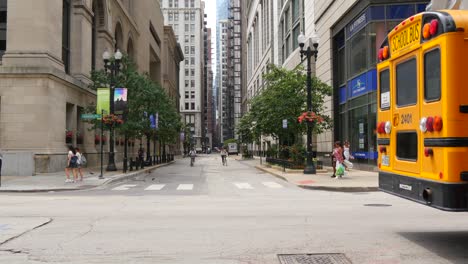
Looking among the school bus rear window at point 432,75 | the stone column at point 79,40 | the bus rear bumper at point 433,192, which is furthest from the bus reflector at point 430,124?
the stone column at point 79,40

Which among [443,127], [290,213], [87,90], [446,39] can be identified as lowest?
[290,213]

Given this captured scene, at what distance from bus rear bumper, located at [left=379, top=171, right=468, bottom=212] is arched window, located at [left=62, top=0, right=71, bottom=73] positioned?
102ft

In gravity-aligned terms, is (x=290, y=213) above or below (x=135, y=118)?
below

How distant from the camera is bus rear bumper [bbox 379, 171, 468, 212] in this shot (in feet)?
21.1

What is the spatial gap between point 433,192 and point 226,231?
3.92 m

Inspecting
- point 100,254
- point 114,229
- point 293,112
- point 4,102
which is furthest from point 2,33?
point 100,254

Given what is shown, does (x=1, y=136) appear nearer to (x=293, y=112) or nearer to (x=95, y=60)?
(x=95, y=60)

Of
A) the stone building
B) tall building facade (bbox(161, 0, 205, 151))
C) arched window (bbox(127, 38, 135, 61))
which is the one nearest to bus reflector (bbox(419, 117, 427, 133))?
the stone building

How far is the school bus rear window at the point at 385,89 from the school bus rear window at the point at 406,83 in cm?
37

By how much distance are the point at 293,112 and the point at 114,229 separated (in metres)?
25.7

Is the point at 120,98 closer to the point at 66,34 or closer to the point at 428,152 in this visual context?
the point at 66,34

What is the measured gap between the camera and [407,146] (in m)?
7.76

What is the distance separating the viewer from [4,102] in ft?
94.2

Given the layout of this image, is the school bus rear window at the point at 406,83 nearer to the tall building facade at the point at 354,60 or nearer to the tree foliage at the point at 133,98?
the tall building facade at the point at 354,60
